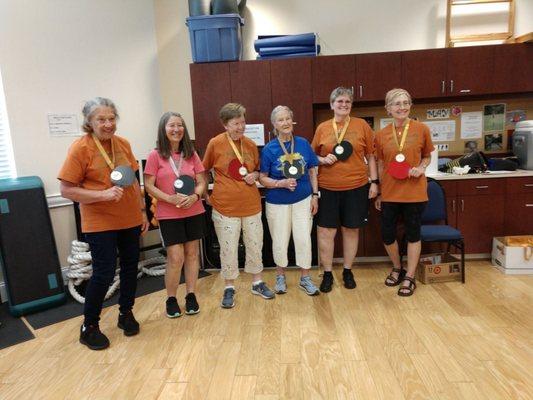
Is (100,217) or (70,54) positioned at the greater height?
(70,54)

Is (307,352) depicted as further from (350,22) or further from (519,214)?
(350,22)

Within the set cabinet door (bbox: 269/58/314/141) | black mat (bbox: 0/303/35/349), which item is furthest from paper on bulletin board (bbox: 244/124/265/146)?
black mat (bbox: 0/303/35/349)

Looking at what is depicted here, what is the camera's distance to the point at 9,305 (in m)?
2.99

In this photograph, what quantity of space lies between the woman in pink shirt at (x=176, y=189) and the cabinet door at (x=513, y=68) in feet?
9.63

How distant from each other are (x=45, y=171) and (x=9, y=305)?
1.15 meters

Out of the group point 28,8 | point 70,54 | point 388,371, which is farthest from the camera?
point 70,54

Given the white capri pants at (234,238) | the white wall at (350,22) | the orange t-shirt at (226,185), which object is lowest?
the white capri pants at (234,238)

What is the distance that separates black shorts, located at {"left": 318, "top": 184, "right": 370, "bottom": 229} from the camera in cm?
304

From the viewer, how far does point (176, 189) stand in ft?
8.46

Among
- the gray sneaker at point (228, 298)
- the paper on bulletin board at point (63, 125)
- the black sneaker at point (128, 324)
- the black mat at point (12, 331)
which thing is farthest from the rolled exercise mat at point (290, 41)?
the black mat at point (12, 331)

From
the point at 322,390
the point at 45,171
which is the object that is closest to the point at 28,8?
the point at 45,171

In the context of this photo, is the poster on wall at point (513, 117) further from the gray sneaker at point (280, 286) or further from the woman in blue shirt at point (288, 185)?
the gray sneaker at point (280, 286)

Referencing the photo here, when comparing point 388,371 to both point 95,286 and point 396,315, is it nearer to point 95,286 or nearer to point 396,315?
point 396,315

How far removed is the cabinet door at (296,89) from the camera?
3.79m
